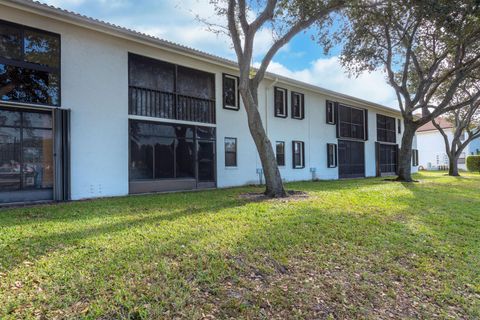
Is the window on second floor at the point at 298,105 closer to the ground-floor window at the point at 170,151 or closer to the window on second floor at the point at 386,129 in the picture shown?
the ground-floor window at the point at 170,151

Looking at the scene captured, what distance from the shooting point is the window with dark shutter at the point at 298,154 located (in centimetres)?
1845

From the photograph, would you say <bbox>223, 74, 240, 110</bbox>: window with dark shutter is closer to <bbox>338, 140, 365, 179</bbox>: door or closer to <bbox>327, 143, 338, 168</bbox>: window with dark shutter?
<bbox>327, 143, 338, 168</bbox>: window with dark shutter

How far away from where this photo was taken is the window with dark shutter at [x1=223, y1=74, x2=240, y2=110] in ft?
49.3

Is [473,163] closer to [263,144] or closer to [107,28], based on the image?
[263,144]

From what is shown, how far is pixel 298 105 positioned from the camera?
19.0m

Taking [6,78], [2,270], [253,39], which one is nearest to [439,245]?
[2,270]

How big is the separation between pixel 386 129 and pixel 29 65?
25.6 metres

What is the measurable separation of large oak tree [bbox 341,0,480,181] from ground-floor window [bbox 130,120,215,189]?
7.99 metres

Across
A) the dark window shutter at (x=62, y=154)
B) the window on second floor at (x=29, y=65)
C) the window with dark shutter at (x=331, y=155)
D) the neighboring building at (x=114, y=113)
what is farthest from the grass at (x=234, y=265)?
the window with dark shutter at (x=331, y=155)

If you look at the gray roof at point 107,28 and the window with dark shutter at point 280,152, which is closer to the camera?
the gray roof at point 107,28

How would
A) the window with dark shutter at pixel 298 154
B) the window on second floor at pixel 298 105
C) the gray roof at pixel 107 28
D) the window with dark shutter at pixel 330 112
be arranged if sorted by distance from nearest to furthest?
the gray roof at pixel 107 28, the window with dark shutter at pixel 298 154, the window on second floor at pixel 298 105, the window with dark shutter at pixel 330 112

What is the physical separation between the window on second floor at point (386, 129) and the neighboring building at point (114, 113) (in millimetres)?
11396

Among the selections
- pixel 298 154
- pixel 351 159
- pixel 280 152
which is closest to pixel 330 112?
pixel 351 159

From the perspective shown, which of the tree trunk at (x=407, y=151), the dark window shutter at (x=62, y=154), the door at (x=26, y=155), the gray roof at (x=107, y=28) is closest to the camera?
the gray roof at (x=107, y=28)
